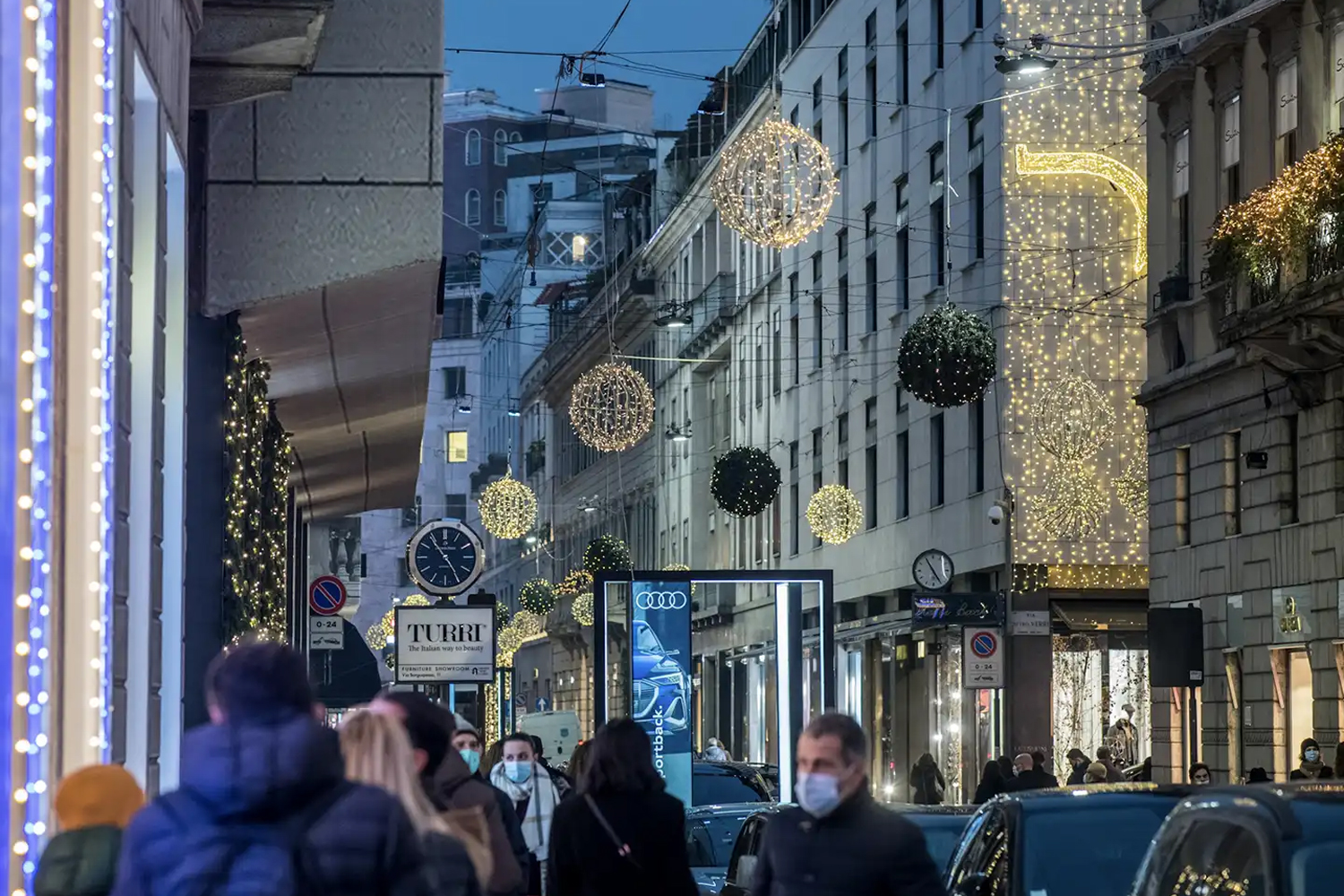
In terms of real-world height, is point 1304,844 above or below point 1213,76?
below

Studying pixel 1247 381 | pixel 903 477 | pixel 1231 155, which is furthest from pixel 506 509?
pixel 1247 381

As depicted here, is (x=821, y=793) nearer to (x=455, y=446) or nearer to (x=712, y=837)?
(x=712, y=837)

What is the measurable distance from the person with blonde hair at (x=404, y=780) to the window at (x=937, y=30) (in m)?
39.2

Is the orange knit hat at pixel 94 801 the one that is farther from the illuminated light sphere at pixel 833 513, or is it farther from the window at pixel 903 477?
the window at pixel 903 477

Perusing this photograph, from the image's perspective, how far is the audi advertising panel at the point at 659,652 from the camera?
79.9 ft

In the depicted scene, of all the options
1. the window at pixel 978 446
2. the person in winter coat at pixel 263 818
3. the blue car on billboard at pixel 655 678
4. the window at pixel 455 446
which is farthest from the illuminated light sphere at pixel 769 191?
the window at pixel 455 446

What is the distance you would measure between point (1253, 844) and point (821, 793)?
125 cm

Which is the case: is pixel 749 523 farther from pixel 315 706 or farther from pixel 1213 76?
pixel 315 706

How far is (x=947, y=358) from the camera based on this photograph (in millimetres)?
33406

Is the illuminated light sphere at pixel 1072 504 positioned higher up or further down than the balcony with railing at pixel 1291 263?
further down

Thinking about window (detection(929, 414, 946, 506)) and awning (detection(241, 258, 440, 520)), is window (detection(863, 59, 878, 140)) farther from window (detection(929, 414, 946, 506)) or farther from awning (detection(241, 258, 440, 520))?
awning (detection(241, 258, 440, 520))

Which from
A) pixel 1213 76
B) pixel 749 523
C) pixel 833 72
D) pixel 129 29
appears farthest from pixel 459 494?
pixel 129 29

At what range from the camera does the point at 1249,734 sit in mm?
31531

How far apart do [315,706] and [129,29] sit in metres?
5.64
